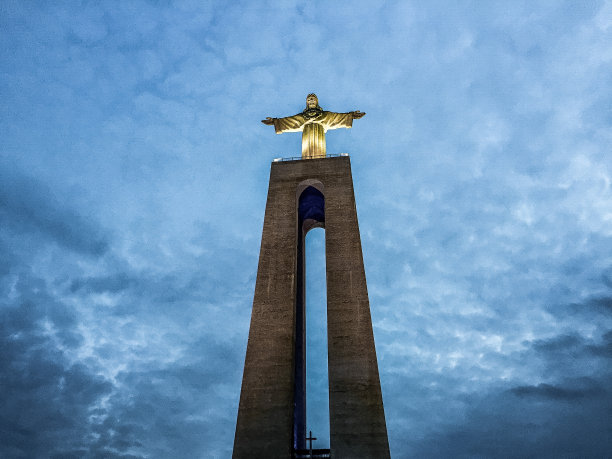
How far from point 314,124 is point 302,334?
10.4 metres

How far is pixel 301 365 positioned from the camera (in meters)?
20.3

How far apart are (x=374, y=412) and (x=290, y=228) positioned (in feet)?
26.2

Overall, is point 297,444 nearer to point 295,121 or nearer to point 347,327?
point 347,327

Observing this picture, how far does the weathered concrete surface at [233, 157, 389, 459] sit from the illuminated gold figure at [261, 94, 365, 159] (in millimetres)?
2788

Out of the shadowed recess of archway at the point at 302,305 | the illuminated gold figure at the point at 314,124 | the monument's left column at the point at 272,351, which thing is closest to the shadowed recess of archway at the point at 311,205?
the shadowed recess of archway at the point at 302,305

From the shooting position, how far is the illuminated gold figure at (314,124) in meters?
23.4

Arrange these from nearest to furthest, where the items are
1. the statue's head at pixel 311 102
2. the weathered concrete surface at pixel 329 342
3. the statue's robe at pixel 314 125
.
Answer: the weathered concrete surface at pixel 329 342 → the statue's robe at pixel 314 125 → the statue's head at pixel 311 102

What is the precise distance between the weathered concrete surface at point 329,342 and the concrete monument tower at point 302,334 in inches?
→ 1.2

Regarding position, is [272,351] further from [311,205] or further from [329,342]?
[311,205]

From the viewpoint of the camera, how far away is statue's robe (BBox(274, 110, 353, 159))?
2334cm

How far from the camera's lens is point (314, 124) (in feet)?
79.3

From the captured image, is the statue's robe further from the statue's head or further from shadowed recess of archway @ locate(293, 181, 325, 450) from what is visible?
shadowed recess of archway @ locate(293, 181, 325, 450)

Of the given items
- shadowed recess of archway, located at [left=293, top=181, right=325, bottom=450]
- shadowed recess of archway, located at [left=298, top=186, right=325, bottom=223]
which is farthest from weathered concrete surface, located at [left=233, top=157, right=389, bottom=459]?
shadowed recess of archway, located at [left=293, top=181, right=325, bottom=450]

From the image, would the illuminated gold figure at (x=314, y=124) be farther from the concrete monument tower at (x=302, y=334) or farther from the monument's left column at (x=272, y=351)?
the monument's left column at (x=272, y=351)
